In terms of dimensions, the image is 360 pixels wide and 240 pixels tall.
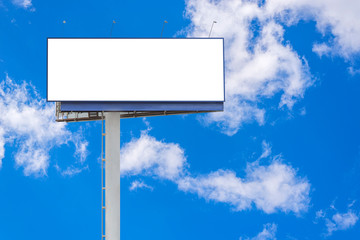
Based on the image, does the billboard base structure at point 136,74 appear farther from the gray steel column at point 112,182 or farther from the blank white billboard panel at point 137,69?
the gray steel column at point 112,182

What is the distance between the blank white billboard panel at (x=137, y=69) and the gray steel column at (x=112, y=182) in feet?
8.87

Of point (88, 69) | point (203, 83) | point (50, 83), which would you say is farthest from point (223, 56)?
point (50, 83)

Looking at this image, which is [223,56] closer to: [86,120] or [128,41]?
[128,41]

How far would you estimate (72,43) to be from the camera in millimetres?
36844

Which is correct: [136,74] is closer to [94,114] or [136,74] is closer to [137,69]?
[137,69]

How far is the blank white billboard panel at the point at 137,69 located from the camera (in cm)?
3659

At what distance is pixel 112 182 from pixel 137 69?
749 centimetres

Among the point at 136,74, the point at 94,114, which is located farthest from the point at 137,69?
the point at 94,114

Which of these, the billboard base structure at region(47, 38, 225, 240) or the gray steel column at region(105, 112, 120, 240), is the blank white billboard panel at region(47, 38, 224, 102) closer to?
the billboard base structure at region(47, 38, 225, 240)

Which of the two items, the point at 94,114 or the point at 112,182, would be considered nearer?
the point at 112,182

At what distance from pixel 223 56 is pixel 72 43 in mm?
9680

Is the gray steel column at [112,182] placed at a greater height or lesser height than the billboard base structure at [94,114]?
lesser

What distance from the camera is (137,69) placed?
1454 inches

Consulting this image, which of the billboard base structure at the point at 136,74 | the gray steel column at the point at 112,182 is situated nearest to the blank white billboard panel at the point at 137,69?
the billboard base structure at the point at 136,74
